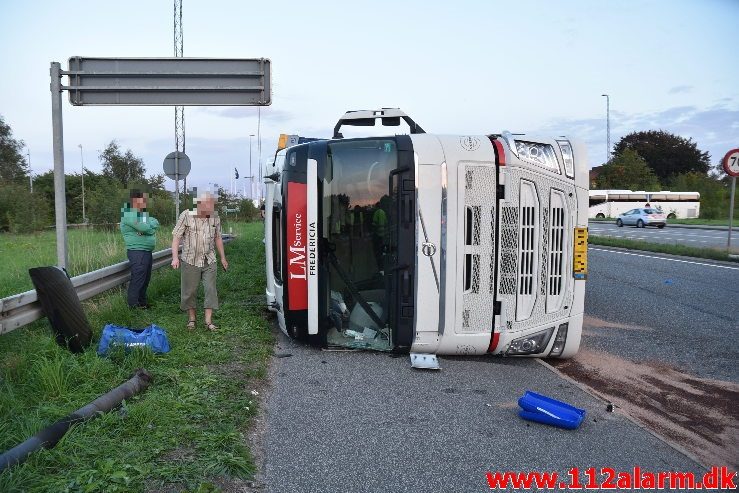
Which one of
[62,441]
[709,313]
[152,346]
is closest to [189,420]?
[62,441]

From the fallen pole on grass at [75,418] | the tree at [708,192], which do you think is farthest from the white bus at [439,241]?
the tree at [708,192]

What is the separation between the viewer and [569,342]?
5.86 m

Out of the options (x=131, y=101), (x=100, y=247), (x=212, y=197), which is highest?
(x=131, y=101)

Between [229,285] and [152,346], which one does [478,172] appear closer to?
[152,346]

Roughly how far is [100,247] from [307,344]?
7.39 metres

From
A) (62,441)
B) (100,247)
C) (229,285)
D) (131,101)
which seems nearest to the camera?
(62,441)

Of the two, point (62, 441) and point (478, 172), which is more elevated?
point (478, 172)

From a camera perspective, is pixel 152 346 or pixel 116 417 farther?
pixel 152 346

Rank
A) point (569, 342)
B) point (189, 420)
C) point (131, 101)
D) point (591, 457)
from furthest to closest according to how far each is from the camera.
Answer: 1. point (131, 101)
2. point (569, 342)
3. point (189, 420)
4. point (591, 457)

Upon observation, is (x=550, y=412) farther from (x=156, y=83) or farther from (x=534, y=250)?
(x=156, y=83)

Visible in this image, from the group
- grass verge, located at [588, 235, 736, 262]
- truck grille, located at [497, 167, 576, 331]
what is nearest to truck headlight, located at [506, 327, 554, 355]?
truck grille, located at [497, 167, 576, 331]

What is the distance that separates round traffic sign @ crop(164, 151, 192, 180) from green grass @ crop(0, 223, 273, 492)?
7487 mm

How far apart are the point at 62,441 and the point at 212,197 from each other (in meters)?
3.93

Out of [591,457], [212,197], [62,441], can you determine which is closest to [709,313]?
[591,457]
